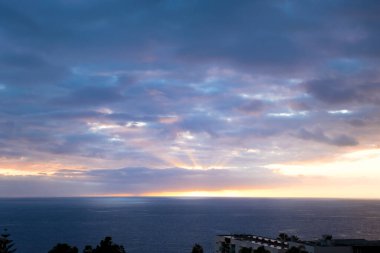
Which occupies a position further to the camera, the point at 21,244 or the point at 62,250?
the point at 21,244

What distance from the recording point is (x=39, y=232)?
198 meters

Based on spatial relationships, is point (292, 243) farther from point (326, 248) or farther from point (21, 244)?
point (21, 244)

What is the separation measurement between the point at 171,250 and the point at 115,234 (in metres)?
49.2

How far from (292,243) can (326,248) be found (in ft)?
17.5

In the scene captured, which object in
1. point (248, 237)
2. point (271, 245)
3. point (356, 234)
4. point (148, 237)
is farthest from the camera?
point (356, 234)

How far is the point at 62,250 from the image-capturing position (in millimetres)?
52625

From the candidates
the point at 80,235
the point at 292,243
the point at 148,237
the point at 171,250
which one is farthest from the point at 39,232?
the point at 292,243

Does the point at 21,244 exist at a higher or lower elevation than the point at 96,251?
lower

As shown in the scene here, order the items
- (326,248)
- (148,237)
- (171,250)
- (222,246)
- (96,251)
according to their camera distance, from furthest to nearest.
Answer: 1. (148,237)
2. (171,250)
3. (222,246)
4. (326,248)
5. (96,251)

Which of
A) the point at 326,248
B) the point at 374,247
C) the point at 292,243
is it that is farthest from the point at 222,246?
the point at 374,247

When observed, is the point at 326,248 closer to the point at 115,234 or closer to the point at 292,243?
the point at 292,243

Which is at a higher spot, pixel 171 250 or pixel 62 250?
pixel 62 250

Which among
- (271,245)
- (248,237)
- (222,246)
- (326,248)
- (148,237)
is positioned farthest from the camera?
(148,237)

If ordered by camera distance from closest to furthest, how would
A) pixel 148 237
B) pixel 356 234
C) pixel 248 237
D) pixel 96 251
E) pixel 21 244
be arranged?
pixel 96 251, pixel 248 237, pixel 21 244, pixel 148 237, pixel 356 234
